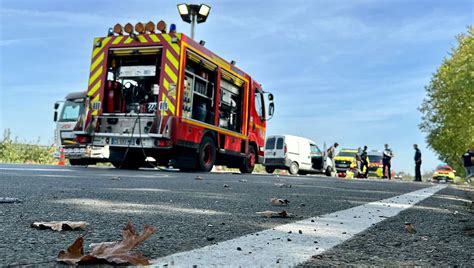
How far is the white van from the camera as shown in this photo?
21.8 meters

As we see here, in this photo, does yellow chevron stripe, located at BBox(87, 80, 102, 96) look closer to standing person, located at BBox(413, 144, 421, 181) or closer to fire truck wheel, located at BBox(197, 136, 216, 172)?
fire truck wheel, located at BBox(197, 136, 216, 172)

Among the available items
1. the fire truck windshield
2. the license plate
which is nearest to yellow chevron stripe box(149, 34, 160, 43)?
the license plate

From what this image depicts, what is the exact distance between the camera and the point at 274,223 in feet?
8.76

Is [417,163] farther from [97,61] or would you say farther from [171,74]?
Result: [97,61]

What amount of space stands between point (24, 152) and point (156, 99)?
11.2 meters

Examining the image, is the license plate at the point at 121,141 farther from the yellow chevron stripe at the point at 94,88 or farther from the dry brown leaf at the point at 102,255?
the dry brown leaf at the point at 102,255

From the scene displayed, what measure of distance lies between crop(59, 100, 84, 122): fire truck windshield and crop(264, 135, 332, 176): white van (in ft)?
30.7

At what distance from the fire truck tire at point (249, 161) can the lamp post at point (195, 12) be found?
4511 mm

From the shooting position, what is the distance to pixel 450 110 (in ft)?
101

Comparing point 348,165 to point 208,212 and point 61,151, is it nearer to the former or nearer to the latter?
point 61,151

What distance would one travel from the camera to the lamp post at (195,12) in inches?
551

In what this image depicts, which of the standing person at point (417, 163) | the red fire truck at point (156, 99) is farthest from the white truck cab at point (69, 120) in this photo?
the standing person at point (417, 163)

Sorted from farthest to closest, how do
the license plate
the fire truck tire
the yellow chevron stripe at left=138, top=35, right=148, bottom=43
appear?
the fire truck tire → the yellow chevron stripe at left=138, top=35, right=148, bottom=43 → the license plate

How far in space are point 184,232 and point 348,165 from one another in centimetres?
2874
